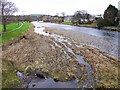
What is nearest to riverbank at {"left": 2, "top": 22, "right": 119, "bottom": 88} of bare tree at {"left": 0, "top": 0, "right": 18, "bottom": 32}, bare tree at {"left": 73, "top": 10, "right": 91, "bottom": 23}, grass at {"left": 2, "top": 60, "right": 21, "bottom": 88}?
grass at {"left": 2, "top": 60, "right": 21, "bottom": 88}

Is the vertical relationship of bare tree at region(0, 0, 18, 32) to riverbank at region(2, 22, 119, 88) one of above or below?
above

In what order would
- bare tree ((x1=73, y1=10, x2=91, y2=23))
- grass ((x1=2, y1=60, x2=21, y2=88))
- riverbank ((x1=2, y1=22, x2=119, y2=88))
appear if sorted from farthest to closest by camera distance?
bare tree ((x1=73, y1=10, x2=91, y2=23))
riverbank ((x1=2, y1=22, x2=119, y2=88))
grass ((x1=2, y1=60, x2=21, y2=88))

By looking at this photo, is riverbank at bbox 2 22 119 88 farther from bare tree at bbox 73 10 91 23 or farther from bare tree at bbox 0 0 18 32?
bare tree at bbox 73 10 91 23

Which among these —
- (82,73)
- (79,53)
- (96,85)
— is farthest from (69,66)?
(79,53)

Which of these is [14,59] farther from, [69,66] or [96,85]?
[96,85]

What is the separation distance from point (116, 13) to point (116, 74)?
65691mm

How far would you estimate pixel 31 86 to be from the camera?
15922mm

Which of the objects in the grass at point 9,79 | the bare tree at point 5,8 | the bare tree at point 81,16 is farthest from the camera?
the bare tree at point 81,16

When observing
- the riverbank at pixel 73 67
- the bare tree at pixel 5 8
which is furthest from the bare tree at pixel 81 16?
the riverbank at pixel 73 67

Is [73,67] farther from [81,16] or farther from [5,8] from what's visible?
[81,16]

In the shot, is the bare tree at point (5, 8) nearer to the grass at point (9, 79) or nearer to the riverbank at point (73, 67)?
the riverbank at point (73, 67)

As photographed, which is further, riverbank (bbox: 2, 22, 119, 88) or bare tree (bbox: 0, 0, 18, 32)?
bare tree (bbox: 0, 0, 18, 32)

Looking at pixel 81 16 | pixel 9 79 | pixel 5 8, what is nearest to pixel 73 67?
pixel 9 79

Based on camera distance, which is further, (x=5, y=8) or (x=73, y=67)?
(x=5, y=8)
